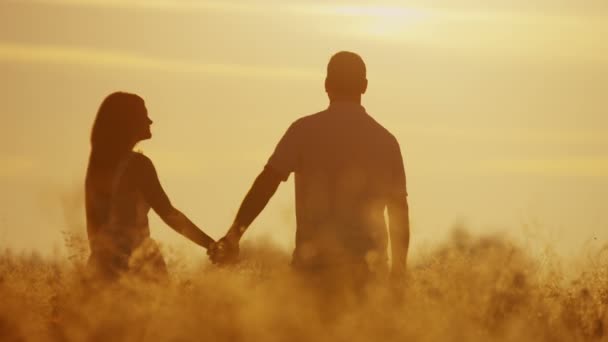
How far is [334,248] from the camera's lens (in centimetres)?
961

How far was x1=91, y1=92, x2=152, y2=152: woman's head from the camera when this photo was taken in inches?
412

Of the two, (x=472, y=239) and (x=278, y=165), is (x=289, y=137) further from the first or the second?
(x=472, y=239)

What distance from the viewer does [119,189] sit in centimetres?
1042

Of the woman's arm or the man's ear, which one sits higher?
the man's ear

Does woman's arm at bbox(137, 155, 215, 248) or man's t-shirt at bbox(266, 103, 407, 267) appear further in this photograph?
woman's arm at bbox(137, 155, 215, 248)

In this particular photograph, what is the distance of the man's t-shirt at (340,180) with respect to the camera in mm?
9633

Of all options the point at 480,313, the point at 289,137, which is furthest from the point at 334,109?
the point at 480,313

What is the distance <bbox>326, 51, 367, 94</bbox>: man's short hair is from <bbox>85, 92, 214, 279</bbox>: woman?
1.43m

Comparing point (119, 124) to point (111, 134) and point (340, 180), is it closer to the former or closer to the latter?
point (111, 134)

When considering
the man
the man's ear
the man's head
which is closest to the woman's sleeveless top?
the man

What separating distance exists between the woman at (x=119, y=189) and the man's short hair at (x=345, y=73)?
1429 mm

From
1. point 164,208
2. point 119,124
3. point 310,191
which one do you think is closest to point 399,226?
point 310,191

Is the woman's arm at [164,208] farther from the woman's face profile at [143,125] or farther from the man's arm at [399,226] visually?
the man's arm at [399,226]

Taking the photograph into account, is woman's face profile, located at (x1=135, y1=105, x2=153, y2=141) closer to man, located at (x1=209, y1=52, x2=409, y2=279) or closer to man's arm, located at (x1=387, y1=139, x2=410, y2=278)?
man, located at (x1=209, y1=52, x2=409, y2=279)
